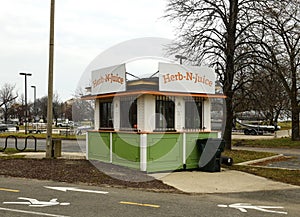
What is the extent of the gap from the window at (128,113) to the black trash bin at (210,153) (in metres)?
2.53

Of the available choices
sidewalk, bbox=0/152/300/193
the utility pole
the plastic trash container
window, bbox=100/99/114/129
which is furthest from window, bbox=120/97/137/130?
the plastic trash container

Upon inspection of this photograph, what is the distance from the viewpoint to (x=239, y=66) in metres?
22.2

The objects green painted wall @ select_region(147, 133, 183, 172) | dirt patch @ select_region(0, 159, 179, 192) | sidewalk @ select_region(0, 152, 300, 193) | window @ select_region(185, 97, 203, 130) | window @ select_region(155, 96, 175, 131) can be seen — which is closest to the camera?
sidewalk @ select_region(0, 152, 300, 193)

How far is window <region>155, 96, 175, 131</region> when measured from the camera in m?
14.6

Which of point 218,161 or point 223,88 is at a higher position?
point 223,88

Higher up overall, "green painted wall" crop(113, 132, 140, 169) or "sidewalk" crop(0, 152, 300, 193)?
"green painted wall" crop(113, 132, 140, 169)

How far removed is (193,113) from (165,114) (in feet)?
5.00

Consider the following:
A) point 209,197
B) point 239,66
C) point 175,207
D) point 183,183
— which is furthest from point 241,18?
point 175,207

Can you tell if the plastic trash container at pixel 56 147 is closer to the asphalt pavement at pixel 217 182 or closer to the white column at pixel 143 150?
the white column at pixel 143 150

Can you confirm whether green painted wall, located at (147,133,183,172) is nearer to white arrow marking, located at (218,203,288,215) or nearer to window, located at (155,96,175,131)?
window, located at (155,96,175,131)

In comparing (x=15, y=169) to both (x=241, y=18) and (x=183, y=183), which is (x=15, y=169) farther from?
(x=241, y=18)

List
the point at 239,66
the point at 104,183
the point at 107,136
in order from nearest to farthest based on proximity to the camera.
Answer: the point at 104,183 < the point at 107,136 < the point at 239,66

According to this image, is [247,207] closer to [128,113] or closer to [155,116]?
[155,116]

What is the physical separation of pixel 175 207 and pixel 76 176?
16.7 ft
